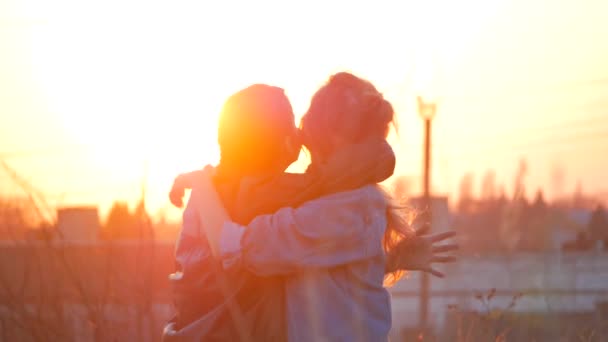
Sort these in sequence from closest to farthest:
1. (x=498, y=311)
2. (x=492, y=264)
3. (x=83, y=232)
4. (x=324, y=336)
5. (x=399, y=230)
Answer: (x=324, y=336) → (x=399, y=230) → (x=498, y=311) → (x=83, y=232) → (x=492, y=264)

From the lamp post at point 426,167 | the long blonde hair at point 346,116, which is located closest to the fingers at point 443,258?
the long blonde hair at point 346,116

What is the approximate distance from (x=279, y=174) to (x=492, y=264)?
133 ft

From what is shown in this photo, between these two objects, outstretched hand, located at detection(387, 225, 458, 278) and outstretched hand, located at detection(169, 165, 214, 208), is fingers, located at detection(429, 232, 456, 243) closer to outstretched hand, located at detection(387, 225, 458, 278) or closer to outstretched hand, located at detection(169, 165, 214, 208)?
outstretched hand, located at detection(387, 225, 458, 278)

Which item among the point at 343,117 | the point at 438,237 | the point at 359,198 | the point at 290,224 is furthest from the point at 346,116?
the point at 438,237

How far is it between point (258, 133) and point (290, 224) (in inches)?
15.3

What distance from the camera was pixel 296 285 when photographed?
4.18m

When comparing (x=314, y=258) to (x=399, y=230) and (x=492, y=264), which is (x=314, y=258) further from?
(x=492, y=264)

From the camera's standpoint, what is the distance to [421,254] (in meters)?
4.59

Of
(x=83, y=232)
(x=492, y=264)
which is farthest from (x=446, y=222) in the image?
(x=83, y=232)

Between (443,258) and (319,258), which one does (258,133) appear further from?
(443,258)

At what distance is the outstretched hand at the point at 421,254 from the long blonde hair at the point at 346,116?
170mm

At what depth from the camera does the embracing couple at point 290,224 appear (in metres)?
4.11

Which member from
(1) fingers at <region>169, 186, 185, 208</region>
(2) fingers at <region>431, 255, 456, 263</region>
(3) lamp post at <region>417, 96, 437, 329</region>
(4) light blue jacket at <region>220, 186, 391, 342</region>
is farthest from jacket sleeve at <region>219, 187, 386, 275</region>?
(3) lamp post at <region>417, 96, 437, 329</region>

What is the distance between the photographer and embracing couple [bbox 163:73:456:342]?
13.5ft
